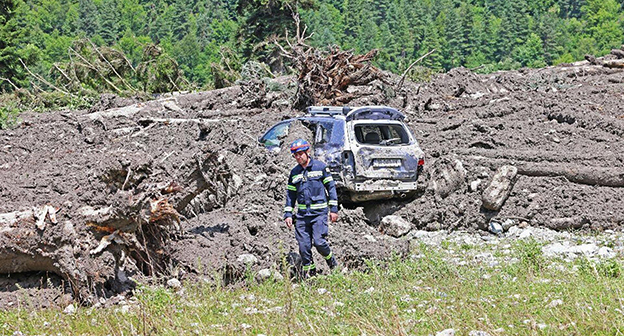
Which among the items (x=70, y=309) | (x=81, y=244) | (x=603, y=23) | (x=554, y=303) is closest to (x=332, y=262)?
(x=81, y=244)

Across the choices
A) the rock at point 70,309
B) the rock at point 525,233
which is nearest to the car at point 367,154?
the rock at point 525,233

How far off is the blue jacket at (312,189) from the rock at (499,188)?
4.44 meters

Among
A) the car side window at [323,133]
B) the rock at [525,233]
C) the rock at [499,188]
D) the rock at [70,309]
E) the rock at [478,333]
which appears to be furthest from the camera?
the car side window at [323,133]

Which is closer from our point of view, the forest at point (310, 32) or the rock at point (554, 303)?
the rock at point (554, 303)

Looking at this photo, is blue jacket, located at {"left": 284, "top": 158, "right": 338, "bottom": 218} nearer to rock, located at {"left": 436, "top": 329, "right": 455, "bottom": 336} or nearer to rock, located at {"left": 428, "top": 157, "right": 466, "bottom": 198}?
rock, located at {"left": 436, "top": 329, "right": 455, "bottom": 336}

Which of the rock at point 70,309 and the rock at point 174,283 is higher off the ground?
the rock at point 70,309

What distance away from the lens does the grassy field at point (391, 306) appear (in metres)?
6.18

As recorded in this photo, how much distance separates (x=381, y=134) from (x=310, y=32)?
101 metres

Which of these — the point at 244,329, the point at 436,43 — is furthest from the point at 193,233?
the point at 436,43

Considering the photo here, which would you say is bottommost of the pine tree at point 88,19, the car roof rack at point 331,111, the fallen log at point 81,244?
the pine tree at point 88,19

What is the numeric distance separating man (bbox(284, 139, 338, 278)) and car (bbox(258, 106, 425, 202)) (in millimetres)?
3376

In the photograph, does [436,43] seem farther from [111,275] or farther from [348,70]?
[111,275]

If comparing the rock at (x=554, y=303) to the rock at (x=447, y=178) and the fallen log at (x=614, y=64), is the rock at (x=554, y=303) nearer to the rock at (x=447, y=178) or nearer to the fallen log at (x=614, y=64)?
the rock at (x=447, y=178)

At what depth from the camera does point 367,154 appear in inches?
502
